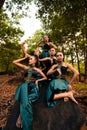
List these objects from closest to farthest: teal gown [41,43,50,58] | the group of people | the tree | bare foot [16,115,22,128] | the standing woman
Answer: the standing woman < the group of people < bare foot [16,115,22,128] < teal gown [41,43,50,58] < the tree

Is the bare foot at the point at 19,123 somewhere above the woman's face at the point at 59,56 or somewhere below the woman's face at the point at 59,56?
below

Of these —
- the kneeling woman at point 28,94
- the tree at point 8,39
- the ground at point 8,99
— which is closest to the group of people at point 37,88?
the kneeling woman at point 28,94

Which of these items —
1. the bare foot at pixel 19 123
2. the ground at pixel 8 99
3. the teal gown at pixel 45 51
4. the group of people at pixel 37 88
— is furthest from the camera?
the ground at pixel 8 99

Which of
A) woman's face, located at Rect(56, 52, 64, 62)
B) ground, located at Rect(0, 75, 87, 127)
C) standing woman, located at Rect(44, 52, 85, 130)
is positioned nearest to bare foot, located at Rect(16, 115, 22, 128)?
standing woman, located at Rect(44, 52, 85, 130)

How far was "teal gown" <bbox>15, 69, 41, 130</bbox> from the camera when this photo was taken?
7730mm

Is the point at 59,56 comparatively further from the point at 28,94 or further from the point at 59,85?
the point at 28,94

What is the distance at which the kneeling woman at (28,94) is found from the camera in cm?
776

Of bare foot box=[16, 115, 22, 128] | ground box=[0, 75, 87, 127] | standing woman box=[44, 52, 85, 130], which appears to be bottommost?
ground box=[0, 75, 87, 127]

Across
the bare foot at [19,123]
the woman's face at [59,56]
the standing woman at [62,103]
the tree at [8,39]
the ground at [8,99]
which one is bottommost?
the ground at [8,99]

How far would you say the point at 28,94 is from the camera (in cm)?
811

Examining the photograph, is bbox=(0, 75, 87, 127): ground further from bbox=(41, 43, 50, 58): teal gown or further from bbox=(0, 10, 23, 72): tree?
bbox=(0, 10, 23, 72): tree

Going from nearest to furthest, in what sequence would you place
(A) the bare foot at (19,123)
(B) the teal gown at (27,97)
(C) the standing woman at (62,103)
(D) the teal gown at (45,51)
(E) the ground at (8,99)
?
1. (C) the standing woman at (62,103)
2. (B) the teal gown at (27,97)
3. (A) the bare foot at (19,123)
4. (D) the teal gown at (45,51)
5. (E) the ground at (8,99)

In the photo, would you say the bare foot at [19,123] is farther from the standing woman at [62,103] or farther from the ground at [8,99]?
the ground at [8,99]

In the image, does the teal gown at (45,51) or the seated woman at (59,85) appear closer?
the seated woman at (59,85)
